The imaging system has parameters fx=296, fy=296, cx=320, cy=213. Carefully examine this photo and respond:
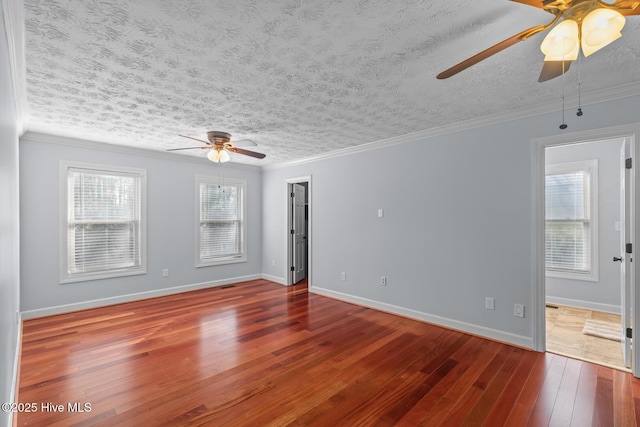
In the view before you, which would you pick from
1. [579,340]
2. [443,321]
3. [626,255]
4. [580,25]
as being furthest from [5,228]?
[579,340]

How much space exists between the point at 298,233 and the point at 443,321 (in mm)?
3238

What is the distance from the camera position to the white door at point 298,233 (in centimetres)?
591

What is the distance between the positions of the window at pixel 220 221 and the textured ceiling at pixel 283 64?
2.20 metres

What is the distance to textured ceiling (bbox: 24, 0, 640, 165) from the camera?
5.22ft

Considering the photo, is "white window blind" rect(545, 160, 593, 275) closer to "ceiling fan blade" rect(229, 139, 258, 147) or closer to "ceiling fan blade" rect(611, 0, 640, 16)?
"ceiling fan blade" rect(611, 0, 640, 16)

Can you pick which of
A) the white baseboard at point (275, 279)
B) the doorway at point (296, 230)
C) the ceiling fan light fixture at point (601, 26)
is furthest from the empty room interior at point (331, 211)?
the white baseboard at point (275, 279)

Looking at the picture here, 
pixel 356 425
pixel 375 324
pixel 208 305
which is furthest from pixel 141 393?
pixel 375 324

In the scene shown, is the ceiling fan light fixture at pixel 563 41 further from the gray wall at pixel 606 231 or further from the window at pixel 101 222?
the window at pixel 101 222

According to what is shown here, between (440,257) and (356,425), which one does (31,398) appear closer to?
(356,425)

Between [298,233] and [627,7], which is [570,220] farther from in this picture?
[298,233]

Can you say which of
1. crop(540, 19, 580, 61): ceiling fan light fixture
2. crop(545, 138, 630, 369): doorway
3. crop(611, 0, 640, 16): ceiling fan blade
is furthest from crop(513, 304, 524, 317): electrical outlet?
crop(611, 0, 640, 16): ceiling fan blade

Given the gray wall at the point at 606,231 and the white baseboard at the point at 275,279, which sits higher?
the gray wall at the point at 606,231

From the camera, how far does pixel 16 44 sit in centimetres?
181

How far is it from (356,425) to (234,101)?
9.21 feet
